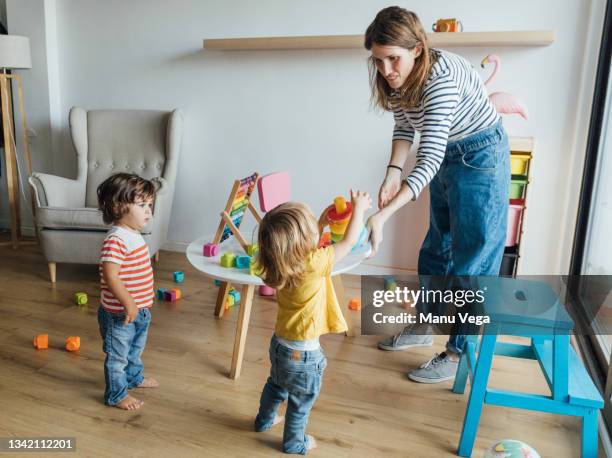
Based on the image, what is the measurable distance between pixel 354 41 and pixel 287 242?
1.92m

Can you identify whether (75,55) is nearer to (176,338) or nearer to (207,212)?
(207,212)

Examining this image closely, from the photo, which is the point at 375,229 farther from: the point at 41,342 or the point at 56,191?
the point at 56,191

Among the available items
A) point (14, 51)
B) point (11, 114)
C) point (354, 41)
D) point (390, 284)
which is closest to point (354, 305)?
point (390, 284)

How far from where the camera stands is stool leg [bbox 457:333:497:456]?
5.27 feet

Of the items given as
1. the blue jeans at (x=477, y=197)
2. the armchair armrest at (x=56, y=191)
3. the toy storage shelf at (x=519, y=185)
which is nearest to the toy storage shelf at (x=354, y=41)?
the toy storage shelf at (x=519, y=185)

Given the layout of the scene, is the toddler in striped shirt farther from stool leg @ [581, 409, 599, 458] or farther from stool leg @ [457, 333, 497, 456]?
stool leg @ [581, 409, 599, 458]

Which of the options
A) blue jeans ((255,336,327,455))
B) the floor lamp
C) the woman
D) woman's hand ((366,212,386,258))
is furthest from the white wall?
blue jeans ((255,336,327,455))

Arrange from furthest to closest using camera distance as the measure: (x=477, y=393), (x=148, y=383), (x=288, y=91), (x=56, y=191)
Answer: (x=288, y=91), (x=56, y=191), (x=148, y=383), (x=477, y=393)

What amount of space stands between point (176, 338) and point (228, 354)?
0.29 metres

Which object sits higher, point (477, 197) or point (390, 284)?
point (477, 197)

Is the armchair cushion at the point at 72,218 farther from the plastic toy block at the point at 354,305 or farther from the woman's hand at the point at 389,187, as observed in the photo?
the woman's hand at the point at 389,187

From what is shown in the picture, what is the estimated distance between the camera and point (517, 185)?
2.77 meters

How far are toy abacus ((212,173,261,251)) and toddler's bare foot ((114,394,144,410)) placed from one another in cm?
73

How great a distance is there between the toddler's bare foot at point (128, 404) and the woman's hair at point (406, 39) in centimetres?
138
